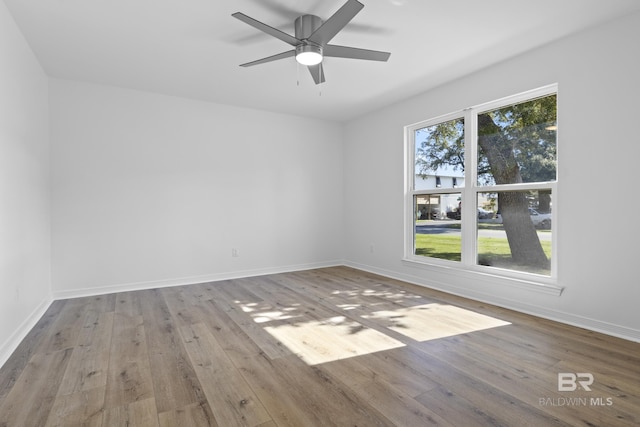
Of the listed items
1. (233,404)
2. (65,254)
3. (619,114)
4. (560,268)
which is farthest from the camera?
(65,254)

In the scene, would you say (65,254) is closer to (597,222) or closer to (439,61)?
(439,61)

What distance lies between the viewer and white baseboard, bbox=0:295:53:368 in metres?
2.27

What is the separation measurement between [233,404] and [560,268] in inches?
116

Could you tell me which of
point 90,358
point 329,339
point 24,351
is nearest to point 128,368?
point 90,358

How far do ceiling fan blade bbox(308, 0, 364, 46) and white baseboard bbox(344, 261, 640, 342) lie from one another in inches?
118

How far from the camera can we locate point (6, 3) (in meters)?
2.36

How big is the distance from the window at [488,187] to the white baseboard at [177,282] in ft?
6.31

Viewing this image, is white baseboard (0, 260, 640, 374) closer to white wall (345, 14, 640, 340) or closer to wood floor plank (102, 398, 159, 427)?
white wall (345, 14, 640, 340)

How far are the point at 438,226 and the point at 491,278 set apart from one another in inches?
38.8

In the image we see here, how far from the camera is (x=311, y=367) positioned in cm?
212

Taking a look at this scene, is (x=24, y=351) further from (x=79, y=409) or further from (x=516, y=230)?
(x=516, y=230)

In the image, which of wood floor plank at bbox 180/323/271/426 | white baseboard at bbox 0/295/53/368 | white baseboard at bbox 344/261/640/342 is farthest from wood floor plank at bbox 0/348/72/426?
white baseboard at bbox 344/261/640/342

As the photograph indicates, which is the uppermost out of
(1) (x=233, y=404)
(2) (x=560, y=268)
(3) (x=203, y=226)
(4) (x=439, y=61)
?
(4) (x=439, y=61)

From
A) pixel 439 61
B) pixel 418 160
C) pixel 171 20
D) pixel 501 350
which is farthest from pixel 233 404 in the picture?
pixel 418 160
